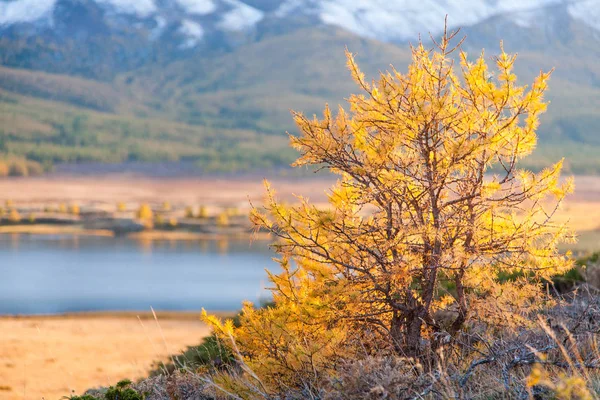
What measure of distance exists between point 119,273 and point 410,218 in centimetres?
4996

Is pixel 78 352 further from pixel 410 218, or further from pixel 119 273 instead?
pixel 119 273

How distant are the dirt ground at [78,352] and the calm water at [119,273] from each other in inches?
114

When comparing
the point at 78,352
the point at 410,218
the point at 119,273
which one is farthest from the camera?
the point at 119,273

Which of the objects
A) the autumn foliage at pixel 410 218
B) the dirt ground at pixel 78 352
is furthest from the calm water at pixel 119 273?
the autumn foliage at pixel 410 218

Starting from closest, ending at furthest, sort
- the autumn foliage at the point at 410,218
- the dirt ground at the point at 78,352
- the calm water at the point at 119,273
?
1. the autumn foliage at the point at 410,218
2. the dirt ground at the point at 78,352
3. the calm water at the point at 119,273

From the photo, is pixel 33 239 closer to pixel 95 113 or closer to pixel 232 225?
pixel 232 225

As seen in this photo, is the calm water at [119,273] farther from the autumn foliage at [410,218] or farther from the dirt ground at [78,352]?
the autumn foliage at [410,218]

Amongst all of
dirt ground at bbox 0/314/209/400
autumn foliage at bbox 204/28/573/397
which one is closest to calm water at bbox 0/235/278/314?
dirt ground at bbox 0/314/209/400

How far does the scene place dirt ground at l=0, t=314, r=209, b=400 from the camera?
12.6m

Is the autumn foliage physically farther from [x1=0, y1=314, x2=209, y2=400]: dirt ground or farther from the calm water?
the calm water

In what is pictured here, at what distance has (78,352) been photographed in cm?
1811

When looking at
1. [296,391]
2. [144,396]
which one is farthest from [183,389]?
[296,391]

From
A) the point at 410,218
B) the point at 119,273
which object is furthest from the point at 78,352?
the point at 119,273

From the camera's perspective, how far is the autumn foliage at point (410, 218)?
619 centimetres
